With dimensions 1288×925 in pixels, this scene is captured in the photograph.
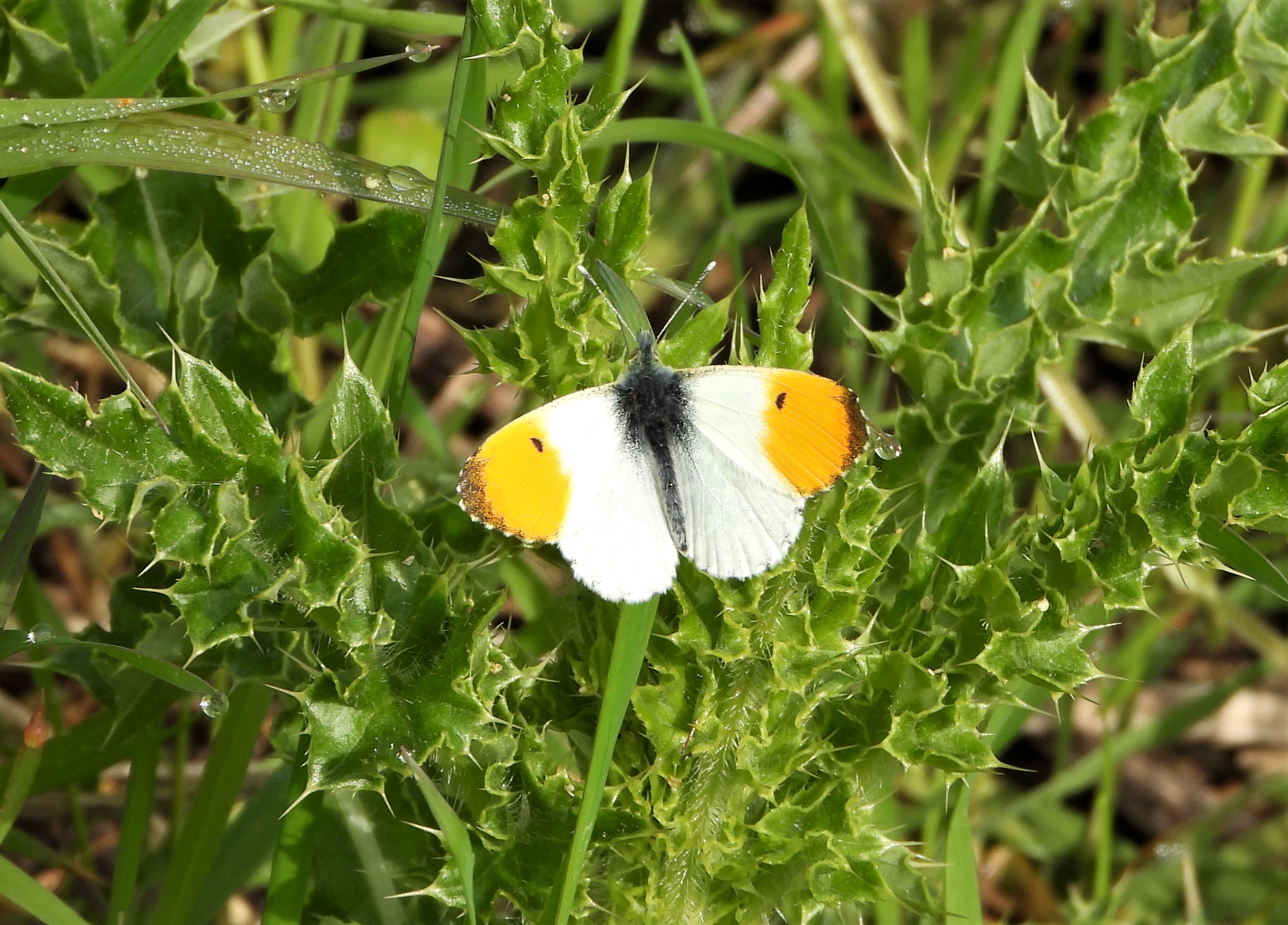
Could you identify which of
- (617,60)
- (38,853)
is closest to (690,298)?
(617,60)

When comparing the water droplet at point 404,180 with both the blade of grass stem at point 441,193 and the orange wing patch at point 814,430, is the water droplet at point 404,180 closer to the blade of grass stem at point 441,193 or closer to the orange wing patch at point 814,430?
the blade of grass stem at point 441,193

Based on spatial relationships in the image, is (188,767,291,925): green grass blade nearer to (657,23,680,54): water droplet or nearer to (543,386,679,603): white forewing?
(543,386,679,603): white forewing

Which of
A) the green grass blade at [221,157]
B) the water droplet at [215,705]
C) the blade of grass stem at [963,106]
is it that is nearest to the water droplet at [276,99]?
the green grass blade at [221,157]

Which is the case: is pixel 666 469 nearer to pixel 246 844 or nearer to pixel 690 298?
pixel 690 298

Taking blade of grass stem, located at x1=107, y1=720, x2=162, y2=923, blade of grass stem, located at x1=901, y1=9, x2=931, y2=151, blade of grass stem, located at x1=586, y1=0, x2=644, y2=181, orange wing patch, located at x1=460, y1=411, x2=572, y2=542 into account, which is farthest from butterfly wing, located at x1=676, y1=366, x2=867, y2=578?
blade of grass stem, located at x1=901, y1=9, x2=931, y2=151

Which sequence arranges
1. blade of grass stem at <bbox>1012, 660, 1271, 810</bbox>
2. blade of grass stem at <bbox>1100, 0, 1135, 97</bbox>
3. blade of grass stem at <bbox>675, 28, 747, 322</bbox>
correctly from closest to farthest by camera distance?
1. blade of grass stem at <bbox>675, 28, 747, 322</bbox>
2. blade of grass stem at <bbox>1012, 660, 1271, 810</bbox>
3. blade of grass stem at <bbox>1100, 0, 1135, 97</bbox>

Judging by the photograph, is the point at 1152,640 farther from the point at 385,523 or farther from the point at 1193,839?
the point at 385,523

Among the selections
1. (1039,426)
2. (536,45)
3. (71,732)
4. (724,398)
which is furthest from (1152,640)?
(71,732)
